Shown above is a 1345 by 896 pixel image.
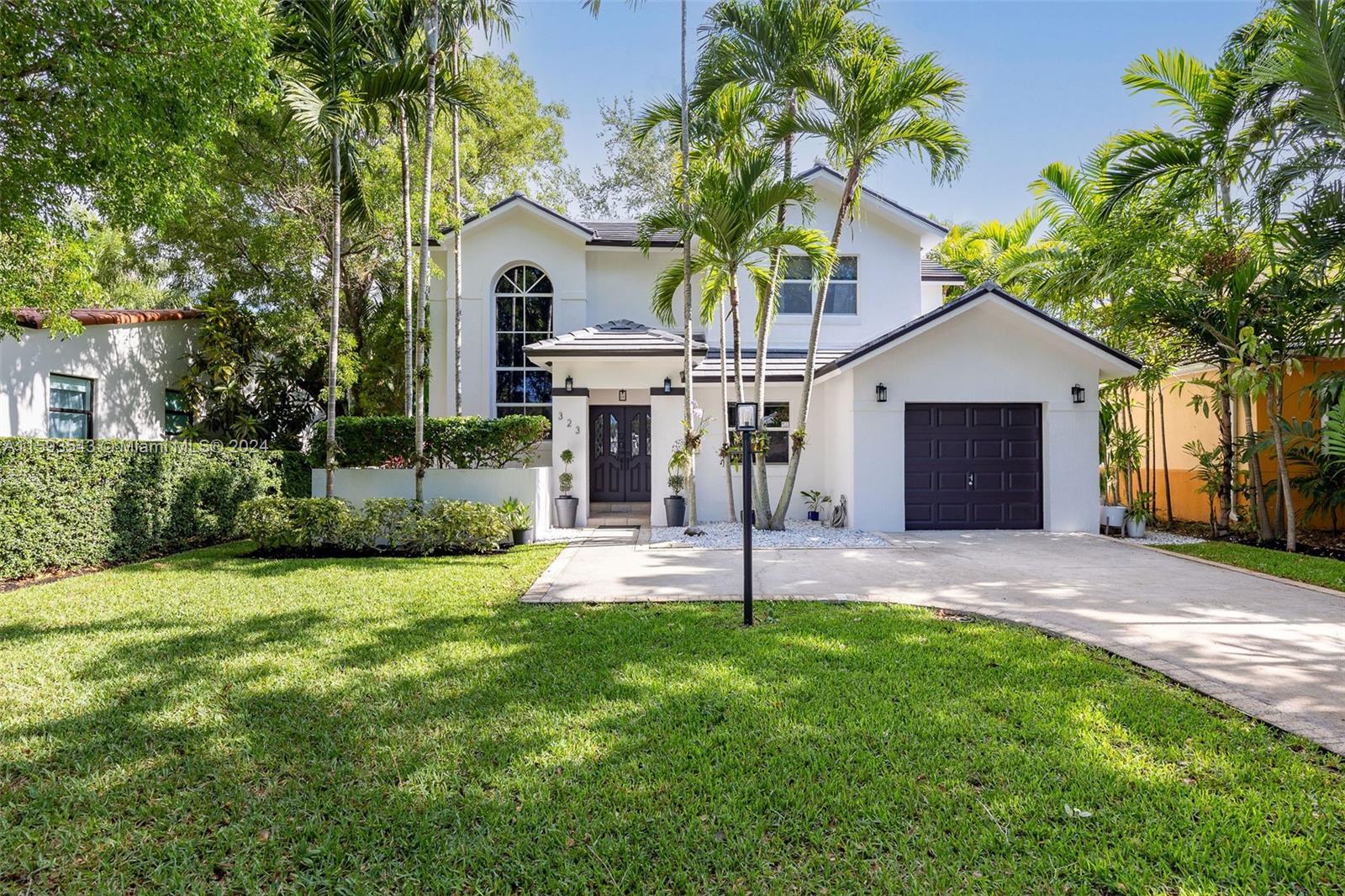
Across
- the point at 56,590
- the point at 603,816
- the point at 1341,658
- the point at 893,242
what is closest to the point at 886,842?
the point at 603,816

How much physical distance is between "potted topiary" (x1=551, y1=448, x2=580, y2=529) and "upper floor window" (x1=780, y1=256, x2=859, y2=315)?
21.4ft

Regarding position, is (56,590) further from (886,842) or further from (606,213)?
(606,213)

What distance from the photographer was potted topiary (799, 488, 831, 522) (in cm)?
1396

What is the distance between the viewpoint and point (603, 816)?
3064 millimetres

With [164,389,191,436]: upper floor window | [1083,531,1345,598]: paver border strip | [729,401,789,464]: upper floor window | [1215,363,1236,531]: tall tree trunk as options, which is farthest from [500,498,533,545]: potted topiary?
[1215,363,1236,531]: tall tree trunk

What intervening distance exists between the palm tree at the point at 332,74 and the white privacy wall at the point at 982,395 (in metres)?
9.48

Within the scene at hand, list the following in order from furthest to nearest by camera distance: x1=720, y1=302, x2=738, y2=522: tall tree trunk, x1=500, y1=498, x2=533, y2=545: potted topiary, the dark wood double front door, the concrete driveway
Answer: the dark wood double front door < x1=720, y1=302, x2=738, y2=522: tall tree trunk < x1=500, y1=498, x2=533, y2=545: potted topiary < the concrete driveway

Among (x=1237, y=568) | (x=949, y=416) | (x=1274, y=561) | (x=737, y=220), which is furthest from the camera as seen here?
(x=949, y=416)

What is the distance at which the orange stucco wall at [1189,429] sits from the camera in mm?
12133

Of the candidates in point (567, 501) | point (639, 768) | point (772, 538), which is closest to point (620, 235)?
point (567, 501)

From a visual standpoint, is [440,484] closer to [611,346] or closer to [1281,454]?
[611,346]

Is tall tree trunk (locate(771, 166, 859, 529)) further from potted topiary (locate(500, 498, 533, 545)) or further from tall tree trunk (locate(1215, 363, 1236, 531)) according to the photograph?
tall tree trunk (locate(1215, 363, 1236, 531))

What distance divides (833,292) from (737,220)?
633 centimetres

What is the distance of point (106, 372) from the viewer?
1307cm
